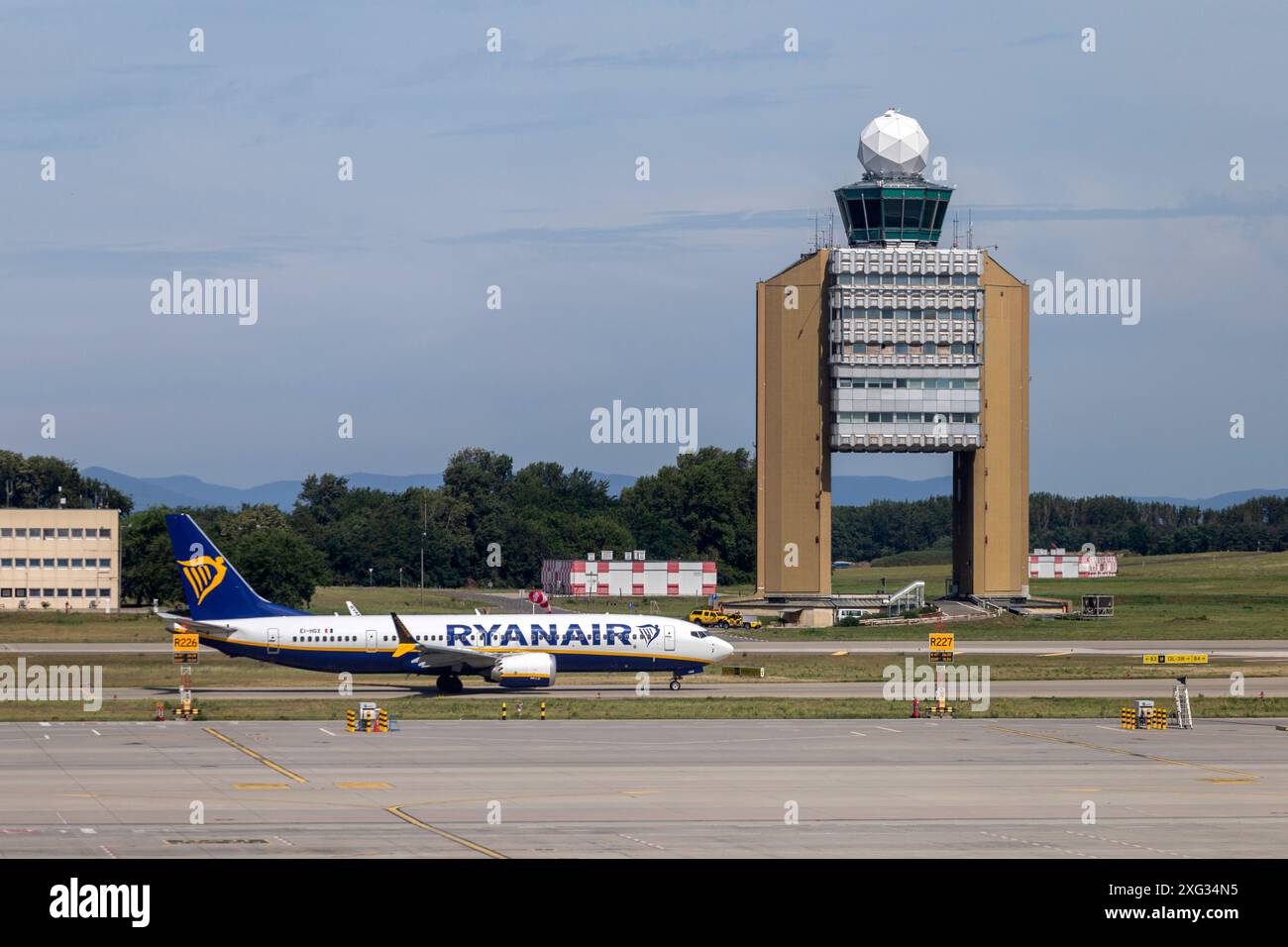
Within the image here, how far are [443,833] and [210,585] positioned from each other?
133ft

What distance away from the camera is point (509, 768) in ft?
139

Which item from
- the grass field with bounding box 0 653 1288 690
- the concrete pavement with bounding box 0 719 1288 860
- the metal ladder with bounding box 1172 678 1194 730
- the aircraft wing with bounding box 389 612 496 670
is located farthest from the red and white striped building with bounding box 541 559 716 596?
the metal ladder with bounding box 1172 678 1194 730

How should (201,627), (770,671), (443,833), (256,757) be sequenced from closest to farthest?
1. (443,833)
2. (256,757)
3. (201,627)
4. (770,671)

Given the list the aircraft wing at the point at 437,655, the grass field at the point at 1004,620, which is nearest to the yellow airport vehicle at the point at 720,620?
the grass field at the point at 1004,620

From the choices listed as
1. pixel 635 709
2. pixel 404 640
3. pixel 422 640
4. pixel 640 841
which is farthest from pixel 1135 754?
pixel 404 640

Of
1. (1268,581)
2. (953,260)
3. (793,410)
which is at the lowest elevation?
(1268,581)

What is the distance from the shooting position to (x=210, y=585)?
68500 mm

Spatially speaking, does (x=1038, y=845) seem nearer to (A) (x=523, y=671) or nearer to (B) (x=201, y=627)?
(A) (x=523, y=671)
